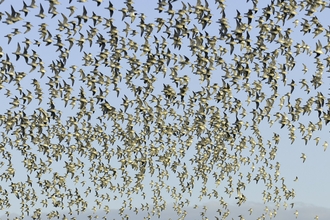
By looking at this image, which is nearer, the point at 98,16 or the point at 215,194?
the point at 98,16

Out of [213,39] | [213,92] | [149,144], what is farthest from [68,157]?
[213,39]

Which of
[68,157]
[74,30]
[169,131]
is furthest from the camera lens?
[68,157]

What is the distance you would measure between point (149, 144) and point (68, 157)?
937 centimetres

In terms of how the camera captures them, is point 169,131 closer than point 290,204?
Yes

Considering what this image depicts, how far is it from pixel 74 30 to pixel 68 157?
1129 inches

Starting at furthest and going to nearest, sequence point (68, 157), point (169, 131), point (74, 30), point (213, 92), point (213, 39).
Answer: point (68, 157)
point (169, 131)
point (213, 92)
point (213, 39)
point (74, 30)

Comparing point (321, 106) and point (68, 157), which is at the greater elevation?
point (68, 157)

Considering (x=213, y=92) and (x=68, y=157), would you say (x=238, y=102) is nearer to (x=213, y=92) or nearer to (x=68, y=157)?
(x=213, y=92)

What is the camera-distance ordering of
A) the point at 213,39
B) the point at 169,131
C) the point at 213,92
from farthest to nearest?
the point at 169,131
the point at 213,92
the point at 213,39

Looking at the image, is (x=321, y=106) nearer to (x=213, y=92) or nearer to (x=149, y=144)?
(x=213, y=92)

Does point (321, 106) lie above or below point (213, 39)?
below

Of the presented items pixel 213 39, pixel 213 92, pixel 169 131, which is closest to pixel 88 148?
pixel 169 131

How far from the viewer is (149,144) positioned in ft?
298

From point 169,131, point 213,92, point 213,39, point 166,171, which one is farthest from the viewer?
point 166,171
